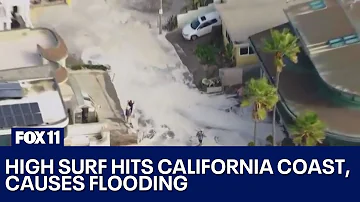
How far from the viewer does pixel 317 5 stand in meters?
60.3

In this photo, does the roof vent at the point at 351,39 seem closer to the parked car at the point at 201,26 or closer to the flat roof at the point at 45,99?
the parked car at the point at 201,26

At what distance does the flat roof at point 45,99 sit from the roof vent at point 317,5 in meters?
15.3

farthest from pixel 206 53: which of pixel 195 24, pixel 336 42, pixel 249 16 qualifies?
pixel 336 42

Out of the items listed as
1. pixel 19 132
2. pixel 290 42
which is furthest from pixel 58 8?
pixel 19 132

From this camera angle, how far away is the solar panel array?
170 ft

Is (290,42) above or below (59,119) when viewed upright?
above

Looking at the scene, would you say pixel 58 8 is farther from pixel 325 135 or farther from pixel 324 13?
pixel 325 135

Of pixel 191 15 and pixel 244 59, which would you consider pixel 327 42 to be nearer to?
pixel 244 59

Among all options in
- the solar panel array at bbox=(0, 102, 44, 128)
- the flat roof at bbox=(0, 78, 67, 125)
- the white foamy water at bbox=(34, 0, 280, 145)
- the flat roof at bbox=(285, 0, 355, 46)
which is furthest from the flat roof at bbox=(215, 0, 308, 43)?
the solar panel array at bbox=(0, 102, 44, 128)

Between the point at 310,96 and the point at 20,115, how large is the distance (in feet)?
49.9

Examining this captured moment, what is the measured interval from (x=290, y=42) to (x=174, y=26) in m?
14.8

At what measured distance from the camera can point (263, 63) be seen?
60.1m

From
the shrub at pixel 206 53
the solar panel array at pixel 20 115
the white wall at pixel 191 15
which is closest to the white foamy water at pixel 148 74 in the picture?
the shrub at pixel 206 53

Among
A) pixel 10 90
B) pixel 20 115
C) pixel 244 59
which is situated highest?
pixel 244 59
